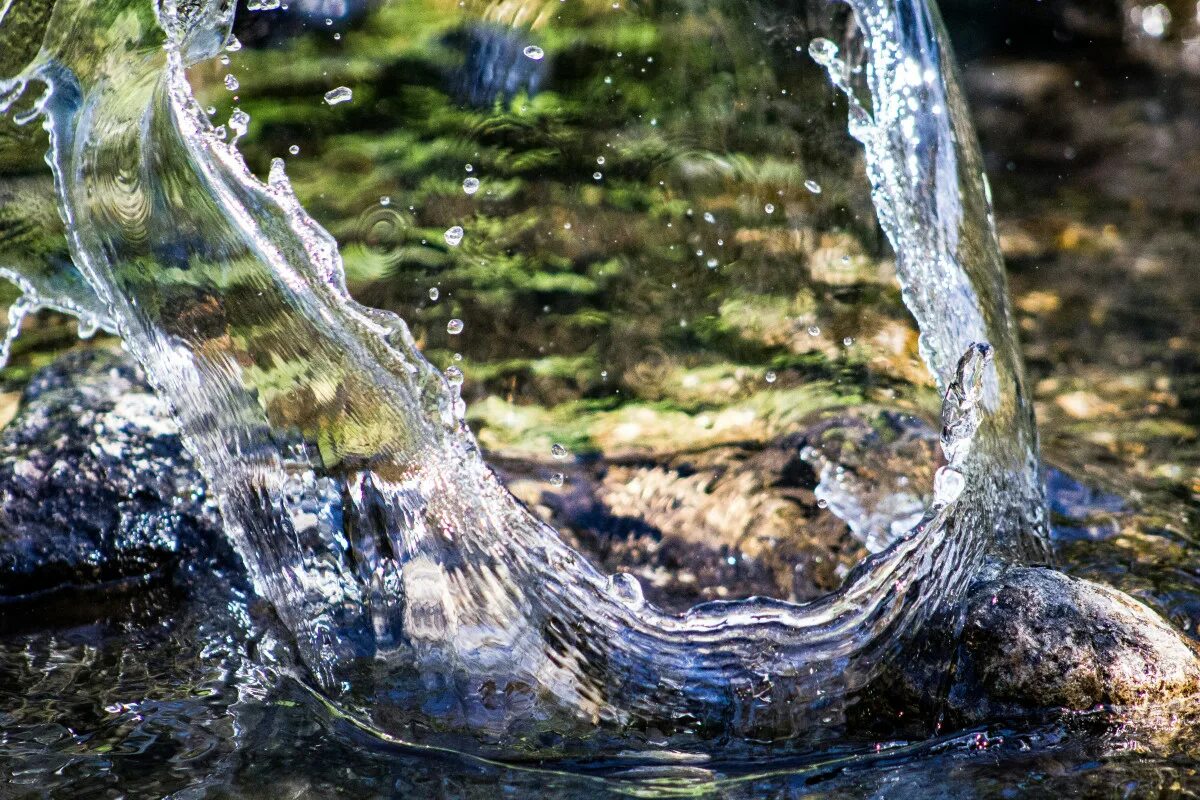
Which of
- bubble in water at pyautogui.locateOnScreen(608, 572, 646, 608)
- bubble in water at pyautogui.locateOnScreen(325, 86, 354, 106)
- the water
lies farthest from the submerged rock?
bubble in water at pyautogui.locateOnScreen(325, 86, 354, 106)

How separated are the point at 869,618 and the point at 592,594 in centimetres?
59

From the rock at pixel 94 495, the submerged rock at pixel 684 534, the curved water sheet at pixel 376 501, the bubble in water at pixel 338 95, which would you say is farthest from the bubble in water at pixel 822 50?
the rock at pixel 94 495

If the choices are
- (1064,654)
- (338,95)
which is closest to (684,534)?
(1064,654)

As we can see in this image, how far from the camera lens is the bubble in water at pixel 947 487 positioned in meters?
2.56

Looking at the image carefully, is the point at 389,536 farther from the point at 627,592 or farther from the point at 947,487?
the point at 947,487

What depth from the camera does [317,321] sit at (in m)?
2.43

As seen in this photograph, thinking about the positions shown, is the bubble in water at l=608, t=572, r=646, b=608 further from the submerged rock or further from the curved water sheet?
the submerged rock

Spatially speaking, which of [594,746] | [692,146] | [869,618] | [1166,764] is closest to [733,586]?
[869,618]

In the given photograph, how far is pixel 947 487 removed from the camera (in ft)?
8.40

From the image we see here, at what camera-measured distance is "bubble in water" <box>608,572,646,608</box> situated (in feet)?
8.04

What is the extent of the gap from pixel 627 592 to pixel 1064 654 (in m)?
0.88

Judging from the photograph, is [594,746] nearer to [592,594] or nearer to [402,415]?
[592,594]

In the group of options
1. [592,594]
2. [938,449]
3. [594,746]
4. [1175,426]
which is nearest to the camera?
[594,746]

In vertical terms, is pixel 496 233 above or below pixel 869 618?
above
